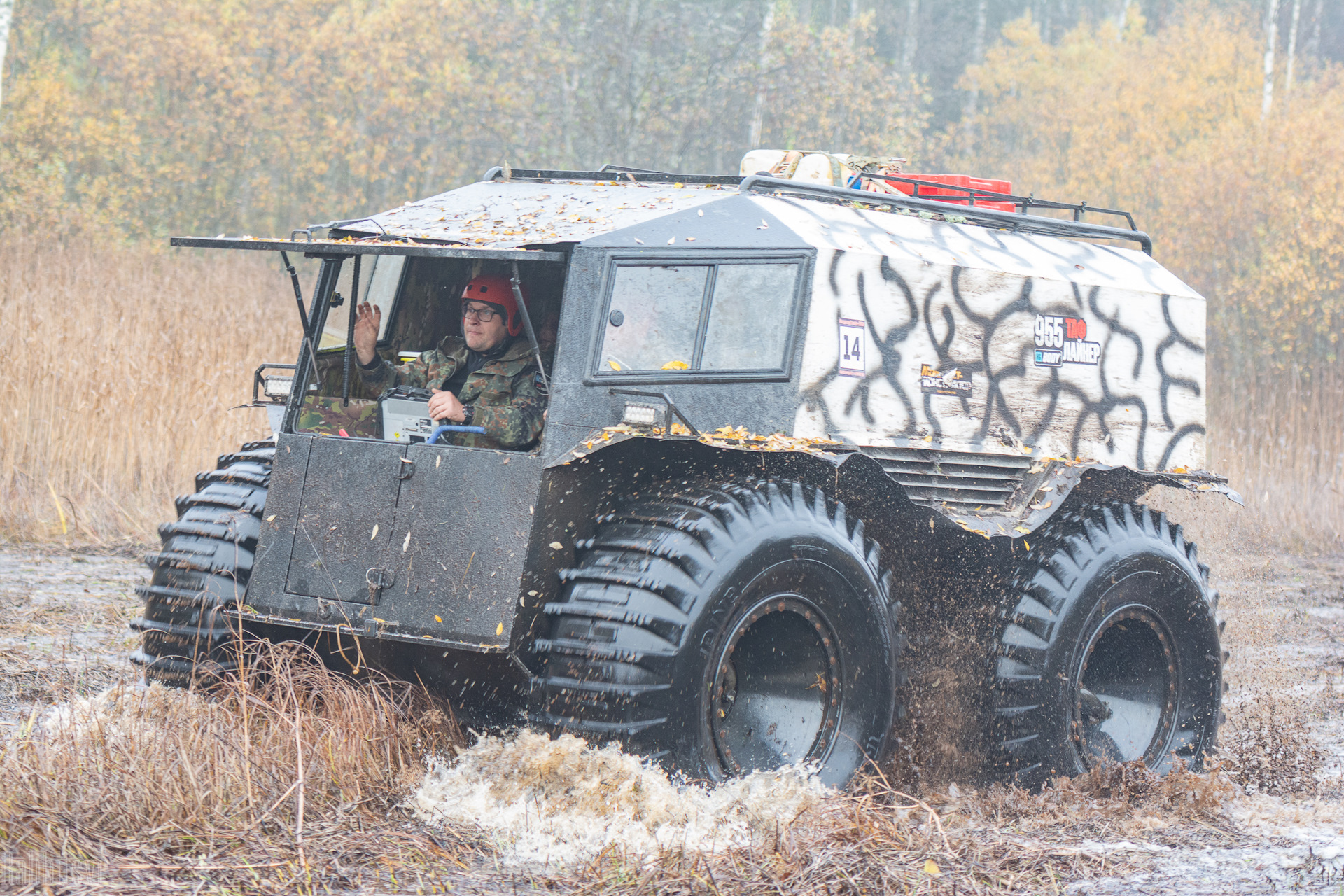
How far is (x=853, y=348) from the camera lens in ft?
18.6

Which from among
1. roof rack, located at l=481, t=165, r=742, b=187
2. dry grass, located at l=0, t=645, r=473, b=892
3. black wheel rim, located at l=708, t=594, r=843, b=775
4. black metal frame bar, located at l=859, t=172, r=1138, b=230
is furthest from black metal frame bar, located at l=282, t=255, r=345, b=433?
black metal frame bar, located at l=859, t=172, r=1138, b=230

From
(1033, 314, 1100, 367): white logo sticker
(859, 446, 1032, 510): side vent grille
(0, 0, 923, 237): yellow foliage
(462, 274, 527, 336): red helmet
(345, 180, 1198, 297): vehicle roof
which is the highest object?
(0, 0, 923, 237): yellow foliage

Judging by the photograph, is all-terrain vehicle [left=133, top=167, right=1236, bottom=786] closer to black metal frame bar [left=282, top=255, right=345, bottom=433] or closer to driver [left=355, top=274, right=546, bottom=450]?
black metal frame bar [left=282, top=255, right=345, bottom=433]

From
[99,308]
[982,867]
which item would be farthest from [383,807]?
[99,308]

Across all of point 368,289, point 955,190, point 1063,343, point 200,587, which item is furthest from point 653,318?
point 955,190

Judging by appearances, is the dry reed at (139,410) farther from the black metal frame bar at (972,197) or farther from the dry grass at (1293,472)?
the black metal frame bar at (972,197)

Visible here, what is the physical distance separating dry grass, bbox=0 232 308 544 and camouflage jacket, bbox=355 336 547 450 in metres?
4.47

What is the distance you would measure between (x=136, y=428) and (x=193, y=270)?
15.6 ft

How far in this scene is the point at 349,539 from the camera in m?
5.13

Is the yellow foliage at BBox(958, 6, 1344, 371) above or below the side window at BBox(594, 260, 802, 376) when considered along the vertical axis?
above

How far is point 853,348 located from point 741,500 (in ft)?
3.16

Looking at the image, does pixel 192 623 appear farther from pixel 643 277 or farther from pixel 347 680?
pixel 643 277

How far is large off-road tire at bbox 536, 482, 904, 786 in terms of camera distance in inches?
182

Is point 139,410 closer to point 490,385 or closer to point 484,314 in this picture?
point 484,314
